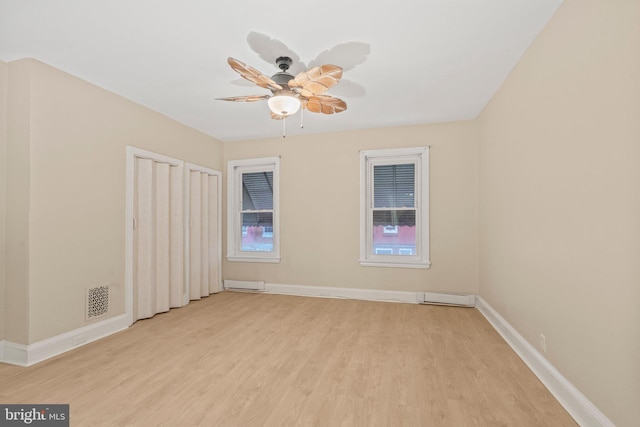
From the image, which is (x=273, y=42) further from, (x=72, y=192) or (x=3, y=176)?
(x=3, y=176)

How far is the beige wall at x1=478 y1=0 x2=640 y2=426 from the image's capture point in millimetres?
1389

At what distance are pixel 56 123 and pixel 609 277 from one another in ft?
14.6

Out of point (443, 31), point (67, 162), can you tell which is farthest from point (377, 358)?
point (67, 162)

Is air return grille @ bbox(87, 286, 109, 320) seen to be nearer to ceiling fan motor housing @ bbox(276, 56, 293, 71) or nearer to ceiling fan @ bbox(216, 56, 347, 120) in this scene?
ceiling fan @ bbox(216, 56, 347, 120)

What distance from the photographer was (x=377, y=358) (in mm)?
2600

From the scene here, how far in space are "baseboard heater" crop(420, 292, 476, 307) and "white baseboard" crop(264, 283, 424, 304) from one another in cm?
10

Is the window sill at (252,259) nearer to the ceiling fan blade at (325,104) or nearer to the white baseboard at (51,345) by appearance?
the white baseboard at (51,345)

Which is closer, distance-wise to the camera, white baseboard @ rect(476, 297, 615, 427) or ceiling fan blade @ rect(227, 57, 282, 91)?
white baseboard @ rect(476, 297, 615, 427)

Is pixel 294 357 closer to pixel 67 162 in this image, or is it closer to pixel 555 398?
pixel 555 398

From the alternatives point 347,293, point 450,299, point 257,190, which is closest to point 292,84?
point 257,190

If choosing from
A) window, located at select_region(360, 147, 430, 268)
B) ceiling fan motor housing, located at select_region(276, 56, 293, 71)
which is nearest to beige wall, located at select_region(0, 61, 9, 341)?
ceiling fan motor housing, located at select_region(276, 56, 293, 71)

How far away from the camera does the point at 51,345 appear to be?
265cm

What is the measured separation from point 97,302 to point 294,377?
2372 millimetres

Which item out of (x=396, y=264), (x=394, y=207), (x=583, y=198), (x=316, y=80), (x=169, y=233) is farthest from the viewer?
(x=394, y=207)
